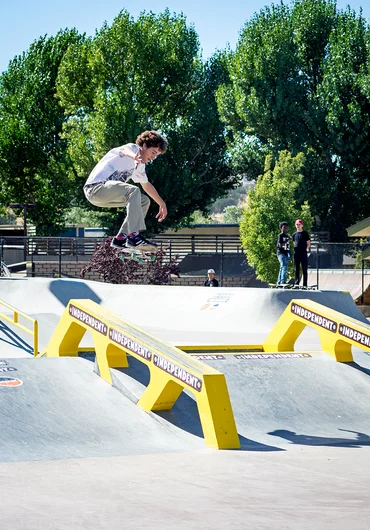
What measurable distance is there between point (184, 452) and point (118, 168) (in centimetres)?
365

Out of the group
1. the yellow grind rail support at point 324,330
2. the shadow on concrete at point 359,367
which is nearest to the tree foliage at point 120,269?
the yellow grind rail support at point 324,330

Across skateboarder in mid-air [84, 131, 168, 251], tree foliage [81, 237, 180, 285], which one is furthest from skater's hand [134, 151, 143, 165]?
tree foliage [81, 237, 180, 285]

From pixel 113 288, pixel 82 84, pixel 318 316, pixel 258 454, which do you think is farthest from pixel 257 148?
pixel 258 454

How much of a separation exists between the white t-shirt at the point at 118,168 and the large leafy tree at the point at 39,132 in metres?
37.2

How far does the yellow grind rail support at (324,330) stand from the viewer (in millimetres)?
9539

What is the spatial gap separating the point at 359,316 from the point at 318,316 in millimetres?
7267

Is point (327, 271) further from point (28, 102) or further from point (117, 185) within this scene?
point (28, 102)

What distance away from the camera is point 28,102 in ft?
153

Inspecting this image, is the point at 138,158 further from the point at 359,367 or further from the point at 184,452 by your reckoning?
the point at 359,367

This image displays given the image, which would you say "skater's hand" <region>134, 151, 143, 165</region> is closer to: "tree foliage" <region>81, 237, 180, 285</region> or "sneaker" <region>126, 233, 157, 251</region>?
"sneaker" <region>126, 233, 157, 251</region>

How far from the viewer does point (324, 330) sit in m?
10.2

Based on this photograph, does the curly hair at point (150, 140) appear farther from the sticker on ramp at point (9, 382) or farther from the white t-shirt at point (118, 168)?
the sticker on ramp at point (9, 382)

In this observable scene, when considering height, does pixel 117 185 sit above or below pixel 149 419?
above

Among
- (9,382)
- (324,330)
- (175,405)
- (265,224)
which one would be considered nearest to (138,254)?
(175,405)
